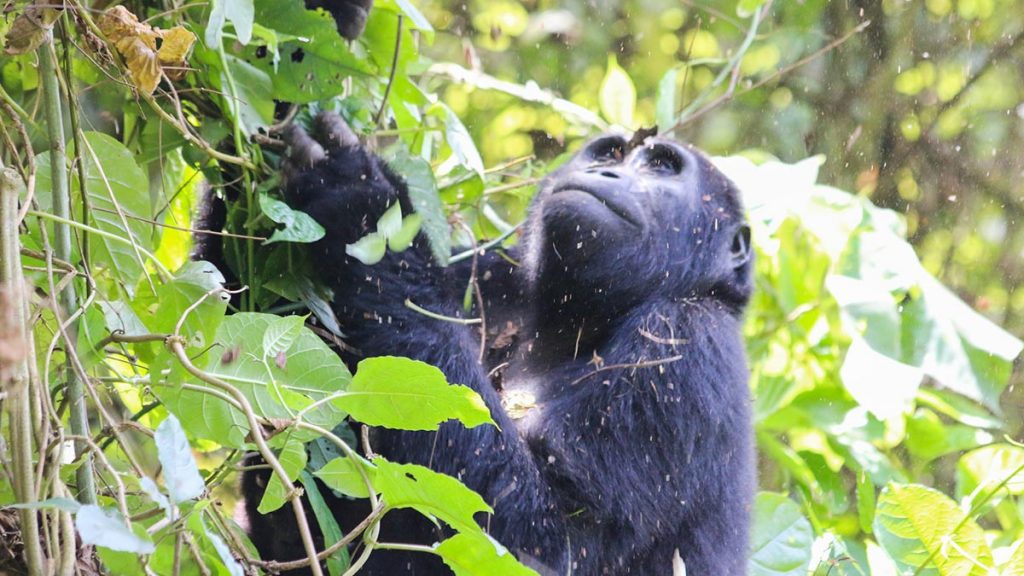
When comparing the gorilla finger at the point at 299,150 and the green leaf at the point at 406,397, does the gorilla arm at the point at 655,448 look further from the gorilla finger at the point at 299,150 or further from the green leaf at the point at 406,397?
the green leaf at the point at 406,397

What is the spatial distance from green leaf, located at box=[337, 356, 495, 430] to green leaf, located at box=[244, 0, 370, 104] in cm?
90

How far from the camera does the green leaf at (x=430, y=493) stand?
1412 millimetres

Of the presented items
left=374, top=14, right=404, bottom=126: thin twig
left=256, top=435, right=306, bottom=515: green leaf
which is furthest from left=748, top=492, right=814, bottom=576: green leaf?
left=256, top=435, right=306, bottom=515: green leaf

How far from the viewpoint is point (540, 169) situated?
3301 millimetres

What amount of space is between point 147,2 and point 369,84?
1.87 feet

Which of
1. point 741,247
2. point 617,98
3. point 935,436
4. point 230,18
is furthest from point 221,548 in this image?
point 935,436

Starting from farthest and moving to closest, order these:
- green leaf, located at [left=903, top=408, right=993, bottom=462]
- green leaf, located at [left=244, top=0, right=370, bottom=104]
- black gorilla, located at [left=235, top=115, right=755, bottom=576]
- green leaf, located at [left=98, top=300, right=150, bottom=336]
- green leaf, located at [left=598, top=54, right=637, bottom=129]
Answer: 1. green leaf, located at [left=598, top=54, right=637, bottom=129]
2. green leaf, located at [left=903, top=408, right=993, bottom=462]
3. black gorilla, located at [left=235, top=115, right=755, bottom=576]
4. green leaf, located at [left=244, top=0, right=370, bottom=104]
5. green leaf, located at [left=98, top=300, right=150, bottom=336]

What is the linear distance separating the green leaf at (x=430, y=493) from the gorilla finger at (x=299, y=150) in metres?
0.94

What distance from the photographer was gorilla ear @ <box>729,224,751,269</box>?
9.77 ft

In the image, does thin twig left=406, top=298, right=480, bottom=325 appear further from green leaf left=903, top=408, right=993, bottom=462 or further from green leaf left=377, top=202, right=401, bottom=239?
green leaf left=903, top=408, right=993, bottom=462

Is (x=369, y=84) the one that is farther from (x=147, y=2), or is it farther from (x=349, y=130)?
(x=147, y=2)

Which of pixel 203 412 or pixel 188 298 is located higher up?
pixel 188 298

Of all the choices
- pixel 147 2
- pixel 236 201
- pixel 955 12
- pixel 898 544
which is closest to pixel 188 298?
pixel 236 201

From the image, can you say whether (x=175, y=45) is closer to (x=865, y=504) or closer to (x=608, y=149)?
(x=608, y=149)
